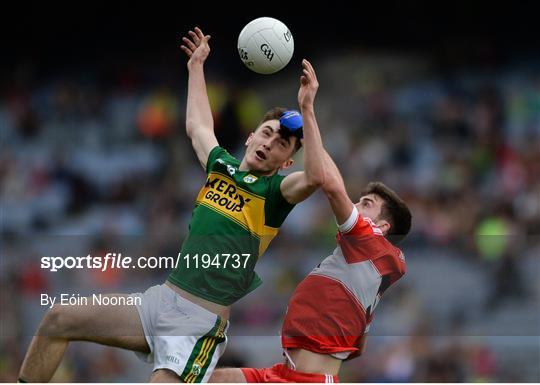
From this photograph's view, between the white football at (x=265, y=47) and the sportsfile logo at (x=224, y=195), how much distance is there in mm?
974

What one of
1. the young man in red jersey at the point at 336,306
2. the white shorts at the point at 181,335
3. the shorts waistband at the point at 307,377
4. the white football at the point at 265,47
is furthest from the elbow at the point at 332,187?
the white football at the point at 265,47

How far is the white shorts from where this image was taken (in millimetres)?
6145

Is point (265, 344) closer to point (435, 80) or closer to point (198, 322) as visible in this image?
point (198, 322)

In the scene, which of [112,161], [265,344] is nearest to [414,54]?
[112,161]

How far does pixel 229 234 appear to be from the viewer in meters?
6.37

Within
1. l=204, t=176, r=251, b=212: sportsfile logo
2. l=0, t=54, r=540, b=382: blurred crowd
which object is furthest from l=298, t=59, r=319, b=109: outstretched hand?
l=0, t=54, r=540, b=382: blurred crowd

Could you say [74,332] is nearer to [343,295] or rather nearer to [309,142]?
[343,295]

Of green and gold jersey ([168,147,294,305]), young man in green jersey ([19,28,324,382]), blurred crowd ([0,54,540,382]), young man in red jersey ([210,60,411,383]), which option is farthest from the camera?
blurred crowd ([0,54,540,382])

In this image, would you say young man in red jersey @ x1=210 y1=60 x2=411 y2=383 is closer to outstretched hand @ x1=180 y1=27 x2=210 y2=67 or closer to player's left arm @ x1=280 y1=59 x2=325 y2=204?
player's left arm @ x1=280 y1=59 x2=325 y2=204

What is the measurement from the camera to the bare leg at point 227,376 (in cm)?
646

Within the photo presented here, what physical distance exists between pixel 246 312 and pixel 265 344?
1.86ft

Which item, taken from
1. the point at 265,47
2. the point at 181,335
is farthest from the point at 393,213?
the point at 181,335

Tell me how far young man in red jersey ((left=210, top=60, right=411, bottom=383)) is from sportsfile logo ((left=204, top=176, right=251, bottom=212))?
1.85ft

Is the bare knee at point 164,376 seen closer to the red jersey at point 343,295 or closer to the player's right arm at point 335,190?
the red jersey at point 343,295
